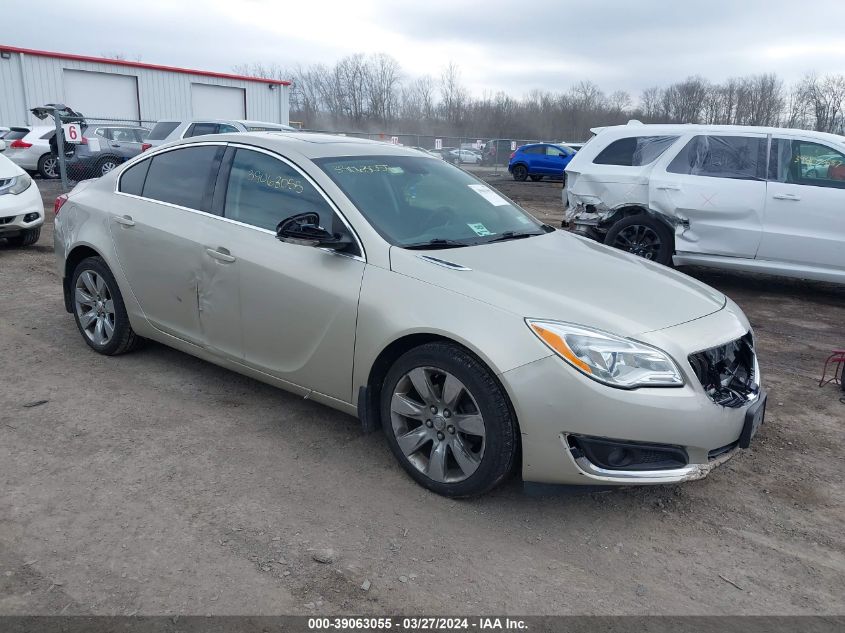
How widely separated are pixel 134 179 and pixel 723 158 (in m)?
5.99

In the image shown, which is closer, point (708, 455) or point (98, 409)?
point (708, 455)

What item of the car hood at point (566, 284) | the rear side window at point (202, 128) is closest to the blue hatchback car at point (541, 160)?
the rear side window at point (202, 128)

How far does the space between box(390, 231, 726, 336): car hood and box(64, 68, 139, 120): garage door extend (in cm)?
2954

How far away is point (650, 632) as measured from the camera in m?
2.55

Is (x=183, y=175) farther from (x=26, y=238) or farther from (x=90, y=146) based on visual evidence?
(x=90, y=146)

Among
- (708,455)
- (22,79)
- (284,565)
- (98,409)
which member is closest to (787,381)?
(708,455)

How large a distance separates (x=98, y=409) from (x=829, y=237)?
22.1 ft

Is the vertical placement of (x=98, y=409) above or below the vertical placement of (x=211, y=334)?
below

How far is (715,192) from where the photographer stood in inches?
301

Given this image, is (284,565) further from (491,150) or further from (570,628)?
(491,150)

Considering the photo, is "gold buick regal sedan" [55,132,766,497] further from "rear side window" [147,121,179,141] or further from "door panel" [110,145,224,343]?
"rear side window" [147,121,179,141]

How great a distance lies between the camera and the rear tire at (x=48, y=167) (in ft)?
64.6

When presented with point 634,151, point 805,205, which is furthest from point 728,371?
point 634,151

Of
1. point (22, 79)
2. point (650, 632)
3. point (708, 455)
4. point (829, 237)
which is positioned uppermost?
point (22, 79)
